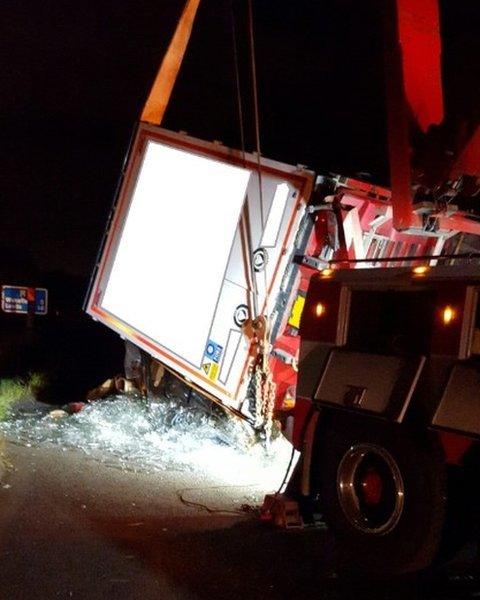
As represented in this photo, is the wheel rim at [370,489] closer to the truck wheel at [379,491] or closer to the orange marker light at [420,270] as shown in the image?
the truck wheel at [379,491]

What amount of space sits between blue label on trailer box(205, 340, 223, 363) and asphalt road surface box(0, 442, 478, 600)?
46.9 inches

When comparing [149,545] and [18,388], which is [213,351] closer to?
[149,545]

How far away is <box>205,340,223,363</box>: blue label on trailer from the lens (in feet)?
23.0

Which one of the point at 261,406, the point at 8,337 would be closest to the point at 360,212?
the point at 261,406

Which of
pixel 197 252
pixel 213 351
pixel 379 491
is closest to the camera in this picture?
pixel 379 491

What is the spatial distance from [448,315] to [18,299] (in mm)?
8985

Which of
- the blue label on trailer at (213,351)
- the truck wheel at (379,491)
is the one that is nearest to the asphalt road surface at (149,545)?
the truck wheel at (379,491)

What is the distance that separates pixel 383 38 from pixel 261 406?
3.42 m

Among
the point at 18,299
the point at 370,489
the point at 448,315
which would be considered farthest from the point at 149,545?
the point at 18,299

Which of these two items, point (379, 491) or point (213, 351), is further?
point (213, 351)

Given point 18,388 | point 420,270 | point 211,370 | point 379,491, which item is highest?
point 420,270

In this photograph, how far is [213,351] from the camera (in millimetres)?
7074

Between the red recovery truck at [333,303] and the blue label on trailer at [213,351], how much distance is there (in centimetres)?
2

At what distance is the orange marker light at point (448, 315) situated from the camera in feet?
13.2
